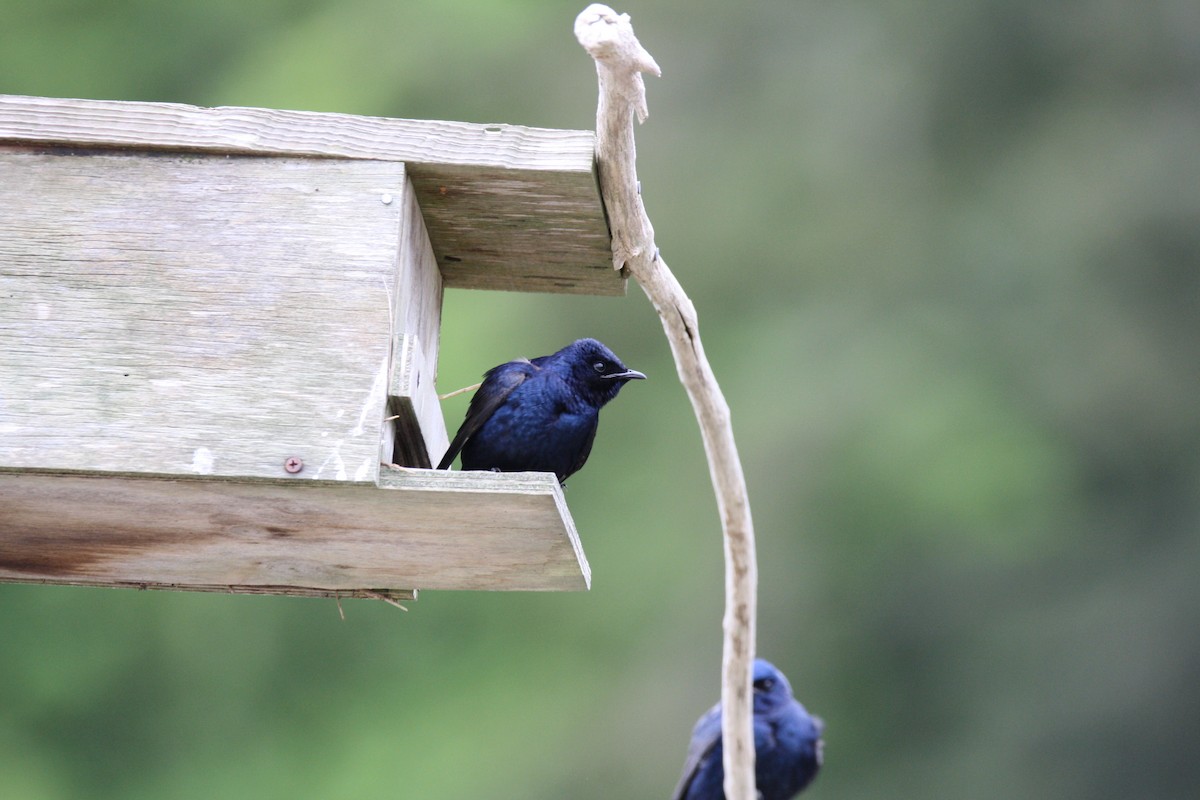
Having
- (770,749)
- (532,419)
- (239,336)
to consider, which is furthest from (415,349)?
(770,749)

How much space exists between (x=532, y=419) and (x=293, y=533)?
87 cm

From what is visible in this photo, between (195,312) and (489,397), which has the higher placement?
(195,312)

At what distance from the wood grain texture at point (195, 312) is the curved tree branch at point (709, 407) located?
46 centimetres

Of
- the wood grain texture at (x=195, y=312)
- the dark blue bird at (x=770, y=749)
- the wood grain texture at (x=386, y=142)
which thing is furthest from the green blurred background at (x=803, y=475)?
the wood grain texture at (x=195, y=312)

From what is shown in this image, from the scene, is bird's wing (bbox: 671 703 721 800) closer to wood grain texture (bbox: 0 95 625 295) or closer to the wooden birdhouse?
the wooden birdhouse

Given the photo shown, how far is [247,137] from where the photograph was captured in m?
3.09

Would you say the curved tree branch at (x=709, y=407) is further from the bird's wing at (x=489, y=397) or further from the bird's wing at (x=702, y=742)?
the bird's wing at (x=702, y=742)

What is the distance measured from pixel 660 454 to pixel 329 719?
232 centimetres

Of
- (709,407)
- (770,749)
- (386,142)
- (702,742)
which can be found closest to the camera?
(709,407)

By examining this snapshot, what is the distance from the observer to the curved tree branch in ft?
8.66

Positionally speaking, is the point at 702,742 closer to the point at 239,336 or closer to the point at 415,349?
the point at 415,349

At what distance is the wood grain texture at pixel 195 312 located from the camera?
9.47ft

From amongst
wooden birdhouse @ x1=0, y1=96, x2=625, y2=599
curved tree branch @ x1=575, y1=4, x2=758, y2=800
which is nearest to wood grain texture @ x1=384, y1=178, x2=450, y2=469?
wooden birdhouse @ x1=0, y1=96, x2=625, y2=599

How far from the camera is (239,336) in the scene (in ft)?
9.78
